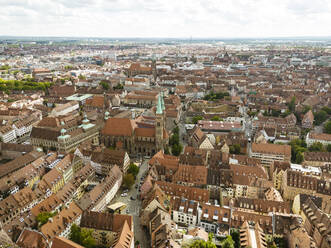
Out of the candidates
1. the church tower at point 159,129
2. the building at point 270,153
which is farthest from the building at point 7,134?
the building at point 270,153

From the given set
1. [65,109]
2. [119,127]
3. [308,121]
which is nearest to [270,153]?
[308,121]

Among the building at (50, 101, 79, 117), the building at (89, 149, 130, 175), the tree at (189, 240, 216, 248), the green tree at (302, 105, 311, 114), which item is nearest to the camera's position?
the tree at (189, 240, 216, 248)

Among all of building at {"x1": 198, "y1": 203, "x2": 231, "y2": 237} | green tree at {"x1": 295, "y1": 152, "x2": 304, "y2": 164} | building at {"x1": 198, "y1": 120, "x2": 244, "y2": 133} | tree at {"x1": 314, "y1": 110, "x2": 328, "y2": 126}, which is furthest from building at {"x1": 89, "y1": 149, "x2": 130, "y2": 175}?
tree at {"x1": 314, "y1": 110, "x2": 328, "y2": 126}

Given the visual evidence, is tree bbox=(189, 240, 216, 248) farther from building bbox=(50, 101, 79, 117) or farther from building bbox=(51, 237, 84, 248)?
building bbox=(50, 101, 79, 117)

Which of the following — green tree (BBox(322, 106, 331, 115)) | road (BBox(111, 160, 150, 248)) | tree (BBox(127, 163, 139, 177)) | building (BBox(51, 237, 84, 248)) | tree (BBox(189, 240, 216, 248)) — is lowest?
road (BBox(111, 160, 150, 248))

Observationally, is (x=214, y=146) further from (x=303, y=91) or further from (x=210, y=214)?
(x=303, y=91)

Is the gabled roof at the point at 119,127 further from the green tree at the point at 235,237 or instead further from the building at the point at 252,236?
the building at the point at 252,236

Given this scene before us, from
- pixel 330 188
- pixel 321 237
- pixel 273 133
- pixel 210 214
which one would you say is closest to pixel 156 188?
pixel 210 214

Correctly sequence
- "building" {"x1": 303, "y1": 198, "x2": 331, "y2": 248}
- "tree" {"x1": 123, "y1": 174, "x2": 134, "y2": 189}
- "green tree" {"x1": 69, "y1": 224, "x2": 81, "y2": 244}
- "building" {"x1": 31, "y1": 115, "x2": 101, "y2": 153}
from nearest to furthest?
"green tree" {"x1": 69, "y1": 224, "x2": 81, "y2": 244}, "building" {"x1": 303, "y1": 198, "x2": 331, "y2": 248}, "tree" {"x1": 123, "y1": 174, "x2": 134, "y2": 189}, "building" {"x1": 31, "y1": 115, "x2": 101, "y2": 153}
